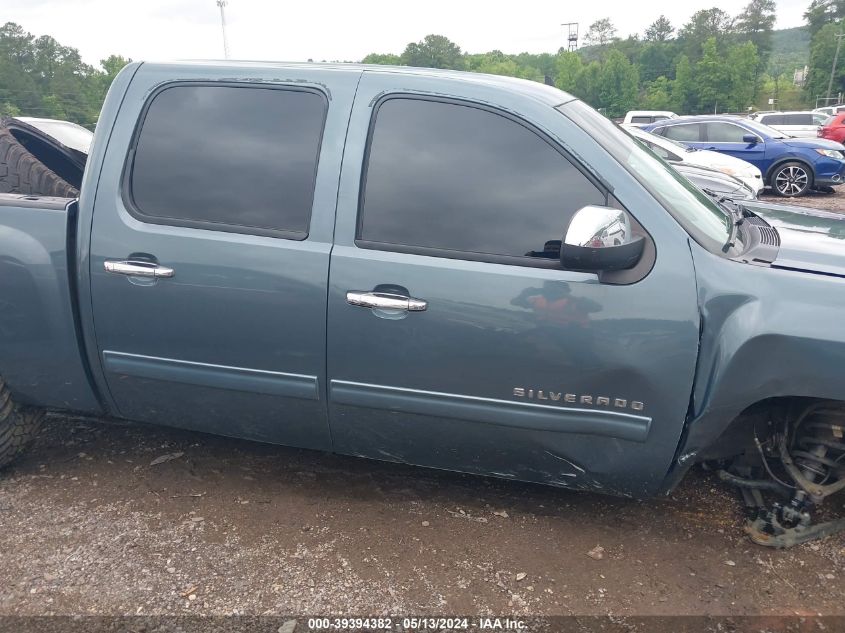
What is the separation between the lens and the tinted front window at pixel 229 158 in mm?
2670

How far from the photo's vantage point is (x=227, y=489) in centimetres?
312

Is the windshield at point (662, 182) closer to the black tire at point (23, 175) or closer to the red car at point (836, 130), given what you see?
the black tire at point (23, 175)

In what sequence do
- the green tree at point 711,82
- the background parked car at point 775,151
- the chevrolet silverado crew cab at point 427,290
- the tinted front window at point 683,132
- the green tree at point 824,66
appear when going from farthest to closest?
1. the green tree at point 711,82
2. the green tree at point 824,66
3. the tinted front window at point 683,132
4. the background parked car at point 775,151
5. the chevrolet silverado crew cab at point 427,290

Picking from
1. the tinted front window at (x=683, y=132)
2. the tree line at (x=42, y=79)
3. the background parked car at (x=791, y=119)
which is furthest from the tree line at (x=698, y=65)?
the tinted front window at (x=683, y=132)

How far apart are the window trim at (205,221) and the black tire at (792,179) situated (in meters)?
13.1

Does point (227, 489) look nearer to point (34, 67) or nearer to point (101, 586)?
point (101, 586)

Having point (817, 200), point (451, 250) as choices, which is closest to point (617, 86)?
point (817, 200)

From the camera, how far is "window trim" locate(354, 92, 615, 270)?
2434mm

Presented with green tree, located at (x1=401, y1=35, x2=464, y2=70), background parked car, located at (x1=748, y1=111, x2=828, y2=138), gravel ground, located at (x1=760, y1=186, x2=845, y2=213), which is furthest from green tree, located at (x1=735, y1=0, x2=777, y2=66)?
gravel ground, located at (x1=760, y1=186, x2=845, y2=213)

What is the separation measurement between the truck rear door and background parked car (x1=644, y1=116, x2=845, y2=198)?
12560mm

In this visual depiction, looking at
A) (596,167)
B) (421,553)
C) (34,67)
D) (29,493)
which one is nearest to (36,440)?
(29,493)

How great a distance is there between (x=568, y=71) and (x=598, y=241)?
306 ft

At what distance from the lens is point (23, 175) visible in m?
3.42

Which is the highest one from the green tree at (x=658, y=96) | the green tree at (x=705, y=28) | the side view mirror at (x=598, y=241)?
the green tree at (x=705, y=28)
